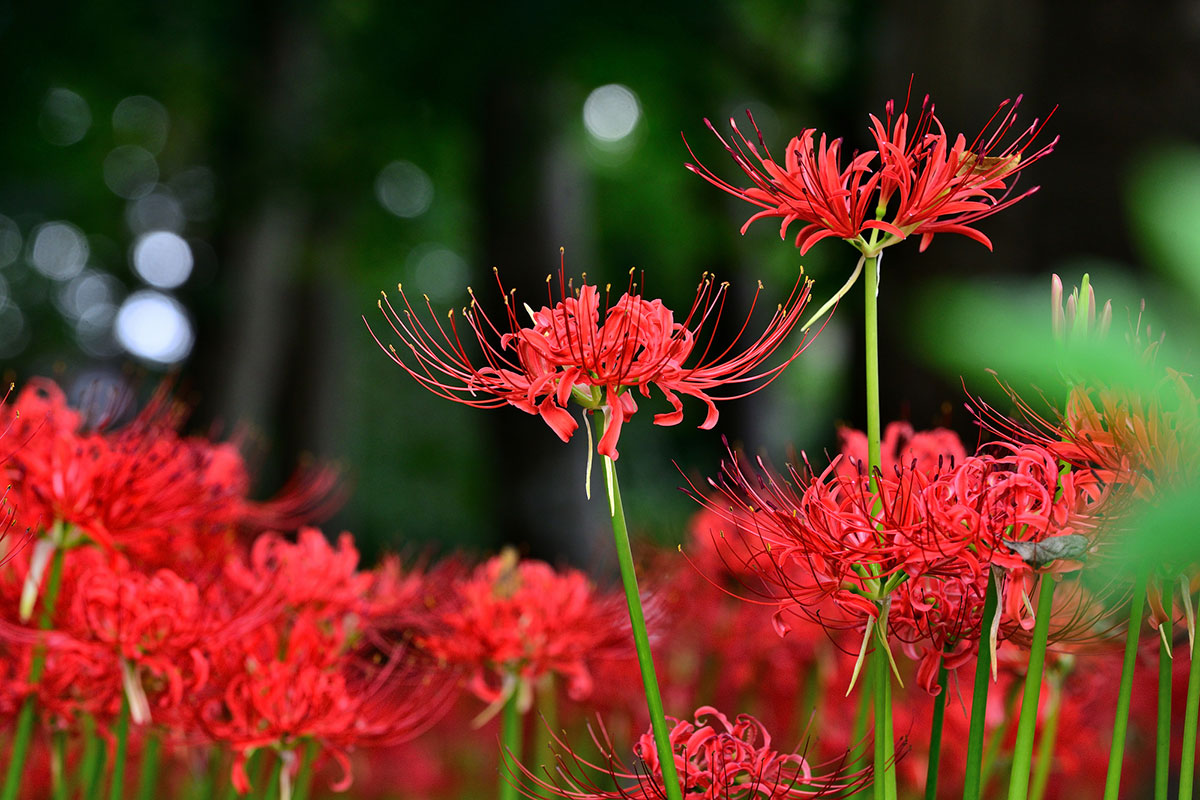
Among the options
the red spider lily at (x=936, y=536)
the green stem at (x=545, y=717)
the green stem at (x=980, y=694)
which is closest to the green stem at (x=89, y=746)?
the green stem at (x=545, y=717)

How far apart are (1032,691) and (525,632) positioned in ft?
2.78

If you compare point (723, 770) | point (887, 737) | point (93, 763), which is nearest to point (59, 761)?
point (93, 763)

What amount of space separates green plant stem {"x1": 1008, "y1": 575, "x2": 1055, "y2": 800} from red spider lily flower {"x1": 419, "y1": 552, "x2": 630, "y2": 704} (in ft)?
2.50

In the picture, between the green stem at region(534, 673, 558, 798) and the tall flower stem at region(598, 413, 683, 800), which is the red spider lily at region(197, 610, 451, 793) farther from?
the tall flower stem at region(598, 413, 683, 800)

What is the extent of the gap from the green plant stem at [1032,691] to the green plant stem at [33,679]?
48.1 inches

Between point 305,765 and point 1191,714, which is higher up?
point 1191,714

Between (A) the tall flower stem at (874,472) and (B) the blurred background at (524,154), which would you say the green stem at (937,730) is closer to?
(A) the tall flower stem at (874,472)

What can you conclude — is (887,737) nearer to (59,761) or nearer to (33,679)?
(33,679)

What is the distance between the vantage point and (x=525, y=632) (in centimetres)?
165

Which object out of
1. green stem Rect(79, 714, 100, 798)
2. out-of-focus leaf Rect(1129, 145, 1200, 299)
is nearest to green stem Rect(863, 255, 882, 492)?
out-of-focus leaf Rect(1129, 145, 1200, 299)

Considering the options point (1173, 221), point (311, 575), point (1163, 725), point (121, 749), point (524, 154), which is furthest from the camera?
point (524, 154)

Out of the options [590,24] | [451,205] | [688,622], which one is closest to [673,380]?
[688,622]

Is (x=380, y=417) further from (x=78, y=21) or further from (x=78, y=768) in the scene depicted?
(x=78, y=768)

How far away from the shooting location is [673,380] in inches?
42.2
